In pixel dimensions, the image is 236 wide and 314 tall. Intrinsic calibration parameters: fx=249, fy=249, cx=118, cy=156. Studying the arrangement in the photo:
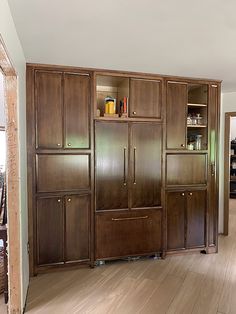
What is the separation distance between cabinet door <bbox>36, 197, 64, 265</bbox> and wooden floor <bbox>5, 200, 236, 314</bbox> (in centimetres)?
21

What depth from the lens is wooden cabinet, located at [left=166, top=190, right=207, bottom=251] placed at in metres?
3.31

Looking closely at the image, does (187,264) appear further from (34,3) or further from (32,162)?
(34,3)

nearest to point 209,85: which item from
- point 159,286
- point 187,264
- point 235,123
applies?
point 187,264

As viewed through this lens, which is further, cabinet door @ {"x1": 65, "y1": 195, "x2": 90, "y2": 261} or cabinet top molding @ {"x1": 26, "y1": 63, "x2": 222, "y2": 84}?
cabinet door @ {"x1": 65, "y1": 195, "x2": 90, "y2": 261}

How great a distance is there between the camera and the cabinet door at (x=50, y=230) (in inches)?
111

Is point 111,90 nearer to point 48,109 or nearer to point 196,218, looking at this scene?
point 48,109

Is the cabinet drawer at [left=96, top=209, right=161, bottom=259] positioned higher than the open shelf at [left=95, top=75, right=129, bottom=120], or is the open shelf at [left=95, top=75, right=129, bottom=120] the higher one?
the open shelf at [left=95, top=75, right=129, bottom=120]

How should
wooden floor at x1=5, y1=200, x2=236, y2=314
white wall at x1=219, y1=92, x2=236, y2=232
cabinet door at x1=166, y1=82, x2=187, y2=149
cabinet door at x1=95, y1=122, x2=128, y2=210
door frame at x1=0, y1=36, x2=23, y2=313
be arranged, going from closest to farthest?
door frame at x1=0, y1=36, x2=23, y2=313 < wooden floor at x1=5, y1=200, x2=236, y2=314 < cabinet door at x1=95, y1=122, x2=128, y2=210 < cabinet door at x1=166, y1=82, x2=187, y2=149 < white wall at x1=219, y1=92, x2=236, y2=232

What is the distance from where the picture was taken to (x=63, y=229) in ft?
9.52

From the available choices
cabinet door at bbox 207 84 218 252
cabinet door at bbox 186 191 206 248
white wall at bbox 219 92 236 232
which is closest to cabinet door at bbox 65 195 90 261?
cabinet door at bbox 186 191 206 248

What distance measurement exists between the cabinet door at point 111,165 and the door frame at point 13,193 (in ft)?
3.58

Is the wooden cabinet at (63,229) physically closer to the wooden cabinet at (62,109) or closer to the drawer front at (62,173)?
the drawer front at (62,173)

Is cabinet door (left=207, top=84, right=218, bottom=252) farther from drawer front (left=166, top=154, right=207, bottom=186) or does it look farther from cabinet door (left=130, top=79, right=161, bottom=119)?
cabinet door (left=130, top=79, right=161, bottom=119)

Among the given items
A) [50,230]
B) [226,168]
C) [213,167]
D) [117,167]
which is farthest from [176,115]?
[50,230]
